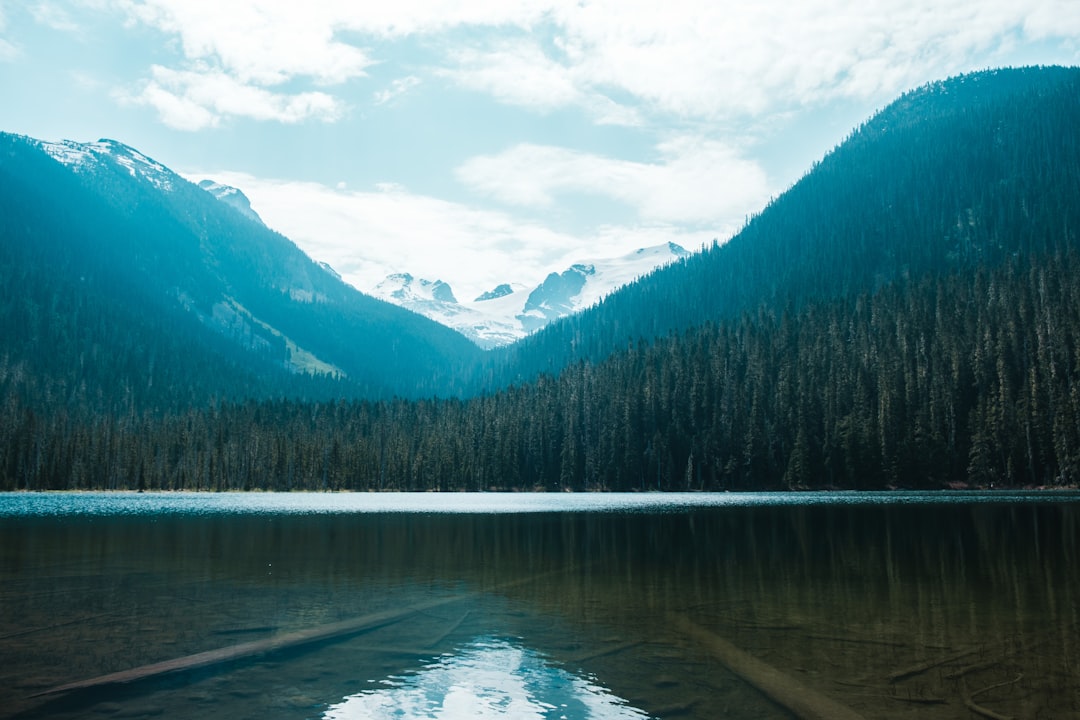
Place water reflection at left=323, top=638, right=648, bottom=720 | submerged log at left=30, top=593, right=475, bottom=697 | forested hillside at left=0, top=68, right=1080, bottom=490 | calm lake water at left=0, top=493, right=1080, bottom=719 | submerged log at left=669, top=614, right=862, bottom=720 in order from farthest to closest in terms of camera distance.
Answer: forested hillside at left=0, top=68, right=1080, bottom=490, submerged log at left=30, top=593, right=475, bottom=697, calm lake water at left=0, top=493, right=1080, bottom=719, water reflection at left=323, top=638, right=648, bottom=720, submerged log at left=669, top=614, right=862, bottom=720

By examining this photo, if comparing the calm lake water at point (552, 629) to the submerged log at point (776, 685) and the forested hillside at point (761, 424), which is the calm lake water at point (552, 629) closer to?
the submerged log at point (776, 685)

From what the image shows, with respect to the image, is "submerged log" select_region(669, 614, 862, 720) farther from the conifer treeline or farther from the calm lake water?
the conifer treeline

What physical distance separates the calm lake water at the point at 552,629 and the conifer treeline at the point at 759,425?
8605cm

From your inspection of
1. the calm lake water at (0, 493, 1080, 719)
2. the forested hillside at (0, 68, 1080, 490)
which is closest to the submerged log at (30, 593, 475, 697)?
the calm lake water at (0, 493, 1080, 719)

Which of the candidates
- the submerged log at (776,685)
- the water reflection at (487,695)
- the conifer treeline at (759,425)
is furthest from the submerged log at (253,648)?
the conifer treeline at (759,425)

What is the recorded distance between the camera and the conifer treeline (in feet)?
388

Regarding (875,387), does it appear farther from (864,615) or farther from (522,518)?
(864,615)

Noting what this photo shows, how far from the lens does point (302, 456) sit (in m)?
189

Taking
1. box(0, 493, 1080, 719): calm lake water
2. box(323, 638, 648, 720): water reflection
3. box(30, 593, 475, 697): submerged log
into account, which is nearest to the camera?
box(323, 638, 648, 720): water reflection

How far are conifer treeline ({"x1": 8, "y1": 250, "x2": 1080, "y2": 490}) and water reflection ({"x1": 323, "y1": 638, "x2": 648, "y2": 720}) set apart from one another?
111 meters

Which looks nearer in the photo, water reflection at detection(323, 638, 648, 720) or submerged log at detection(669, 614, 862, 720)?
submerged log at detection(669, 614, 862, 720)

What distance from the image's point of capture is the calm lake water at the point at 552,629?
50.5ft

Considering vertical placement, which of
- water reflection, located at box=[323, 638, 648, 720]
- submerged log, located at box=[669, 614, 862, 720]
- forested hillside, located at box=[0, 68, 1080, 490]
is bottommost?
water reflection, located at box=[323, 638, 648, 720]

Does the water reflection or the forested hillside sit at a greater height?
the forested hillside
